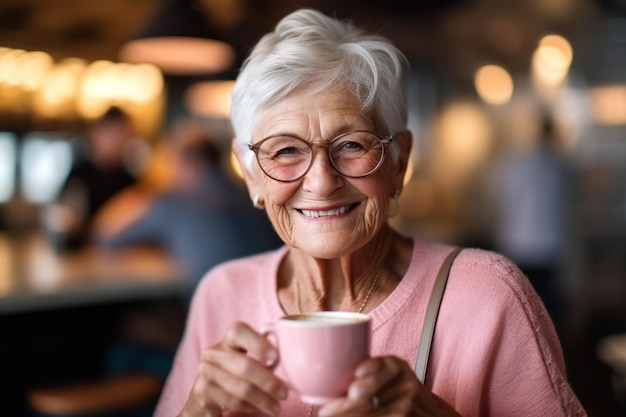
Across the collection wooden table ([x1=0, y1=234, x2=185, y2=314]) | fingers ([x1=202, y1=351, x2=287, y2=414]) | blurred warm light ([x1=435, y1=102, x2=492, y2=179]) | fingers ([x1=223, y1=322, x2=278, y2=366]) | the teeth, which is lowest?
blurred warm light ([x1=435, y1=102, x2=492, y2=179])

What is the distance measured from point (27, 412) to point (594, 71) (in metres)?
9.05

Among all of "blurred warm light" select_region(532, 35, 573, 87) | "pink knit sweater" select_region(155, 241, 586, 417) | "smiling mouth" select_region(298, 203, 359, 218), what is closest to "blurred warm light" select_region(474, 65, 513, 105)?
"blurred warm light" select_region(532, 35, 573, 87)

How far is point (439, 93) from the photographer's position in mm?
12102

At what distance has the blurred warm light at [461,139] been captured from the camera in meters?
12.2

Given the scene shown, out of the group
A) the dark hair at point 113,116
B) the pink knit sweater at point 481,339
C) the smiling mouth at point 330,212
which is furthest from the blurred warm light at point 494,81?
the smiling mouth at point 330,212

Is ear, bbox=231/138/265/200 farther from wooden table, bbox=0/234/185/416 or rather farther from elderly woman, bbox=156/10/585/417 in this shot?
wooden table, bbox=0/234/185/416

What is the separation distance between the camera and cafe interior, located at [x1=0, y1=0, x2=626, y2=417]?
3.58m

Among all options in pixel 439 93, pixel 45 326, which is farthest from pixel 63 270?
pixel 439 93

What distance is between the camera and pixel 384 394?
1.02 metres

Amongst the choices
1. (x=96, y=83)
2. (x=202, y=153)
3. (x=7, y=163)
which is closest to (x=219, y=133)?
(x=96, y=83)

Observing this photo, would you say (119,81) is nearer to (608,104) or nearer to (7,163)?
(7,163)

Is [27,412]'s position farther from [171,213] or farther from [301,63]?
[301,63]

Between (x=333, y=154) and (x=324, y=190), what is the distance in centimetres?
7

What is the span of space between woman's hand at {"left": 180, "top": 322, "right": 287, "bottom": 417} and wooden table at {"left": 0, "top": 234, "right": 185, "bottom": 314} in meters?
2.17
